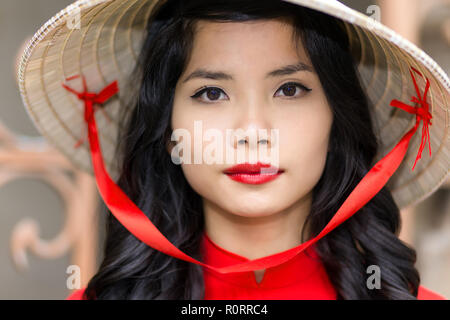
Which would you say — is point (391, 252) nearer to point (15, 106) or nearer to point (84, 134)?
point (84, 134)

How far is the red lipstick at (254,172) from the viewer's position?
2.73ft

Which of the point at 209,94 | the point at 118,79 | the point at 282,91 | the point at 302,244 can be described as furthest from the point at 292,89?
the point at 118,79

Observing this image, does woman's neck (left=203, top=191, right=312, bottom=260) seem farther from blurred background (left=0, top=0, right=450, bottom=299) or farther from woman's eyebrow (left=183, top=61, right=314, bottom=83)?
blurred background (left=0, top=0, right=450, bottom=299)

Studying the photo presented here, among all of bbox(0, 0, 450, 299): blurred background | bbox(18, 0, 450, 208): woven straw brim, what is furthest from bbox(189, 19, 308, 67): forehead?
bbox(0, 0, 450, 299): blurred background

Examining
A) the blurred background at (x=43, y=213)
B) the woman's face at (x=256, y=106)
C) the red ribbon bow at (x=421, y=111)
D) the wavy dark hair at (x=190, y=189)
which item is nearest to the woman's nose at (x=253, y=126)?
the woman's face at (x=256, y=106)

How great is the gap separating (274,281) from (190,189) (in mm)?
227

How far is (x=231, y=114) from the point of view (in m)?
0.84

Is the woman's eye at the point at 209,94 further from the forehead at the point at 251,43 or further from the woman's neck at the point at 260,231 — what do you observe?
the woman's neck at the point at 260,231

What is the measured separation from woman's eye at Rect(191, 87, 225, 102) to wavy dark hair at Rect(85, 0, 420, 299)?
54 millimetres

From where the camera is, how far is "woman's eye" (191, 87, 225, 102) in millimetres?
868

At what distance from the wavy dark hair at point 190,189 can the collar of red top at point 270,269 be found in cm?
2

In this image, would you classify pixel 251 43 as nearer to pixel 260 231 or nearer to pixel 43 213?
pixel 260 231

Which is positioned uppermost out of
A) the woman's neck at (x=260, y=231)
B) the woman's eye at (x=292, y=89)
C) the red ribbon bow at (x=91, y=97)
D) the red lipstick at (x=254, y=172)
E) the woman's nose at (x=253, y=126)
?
the red ribbon bow at (x=91, y=97)

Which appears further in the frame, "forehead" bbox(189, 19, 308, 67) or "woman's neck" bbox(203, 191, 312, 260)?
"woman's neck" bbox(203, 191, 312, 260)
